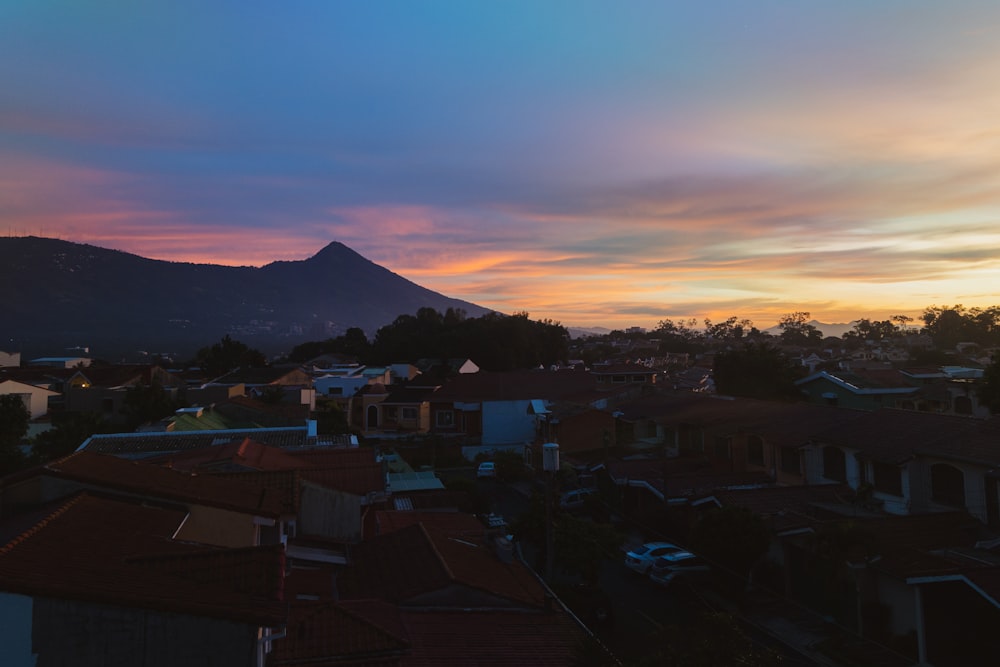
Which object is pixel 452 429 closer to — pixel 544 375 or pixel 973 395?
pixel 544 375

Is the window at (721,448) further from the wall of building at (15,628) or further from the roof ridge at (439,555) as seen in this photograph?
the wall of building at (15,628)

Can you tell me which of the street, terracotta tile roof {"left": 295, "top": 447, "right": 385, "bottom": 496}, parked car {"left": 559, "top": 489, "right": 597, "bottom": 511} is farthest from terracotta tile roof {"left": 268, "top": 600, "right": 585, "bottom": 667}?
parked car {"left": 559, "top": 489, "right": 597, "bottom": 511}

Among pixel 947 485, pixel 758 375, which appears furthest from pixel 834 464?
pixel 758 375

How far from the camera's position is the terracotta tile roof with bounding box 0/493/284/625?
5.55 meters

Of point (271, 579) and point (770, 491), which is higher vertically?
point (271, 579)

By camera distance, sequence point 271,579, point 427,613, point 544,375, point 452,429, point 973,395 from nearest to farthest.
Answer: point 271,579, point 427,613, point 973,395, point 452,429, point 544,375

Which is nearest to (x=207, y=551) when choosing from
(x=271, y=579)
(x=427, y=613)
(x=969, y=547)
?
(x=271, y=579)

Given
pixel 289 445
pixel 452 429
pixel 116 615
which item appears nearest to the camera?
pixel 116 615

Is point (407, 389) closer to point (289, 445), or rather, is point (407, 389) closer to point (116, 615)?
point (289, 445)

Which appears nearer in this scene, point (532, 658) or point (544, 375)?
point (532, 658)

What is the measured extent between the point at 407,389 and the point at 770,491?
3987cm

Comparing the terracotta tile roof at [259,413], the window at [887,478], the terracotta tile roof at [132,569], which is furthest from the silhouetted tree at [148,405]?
the window at [887,478]

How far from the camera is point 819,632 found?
14.3 m

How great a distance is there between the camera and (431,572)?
11383 millimetres
